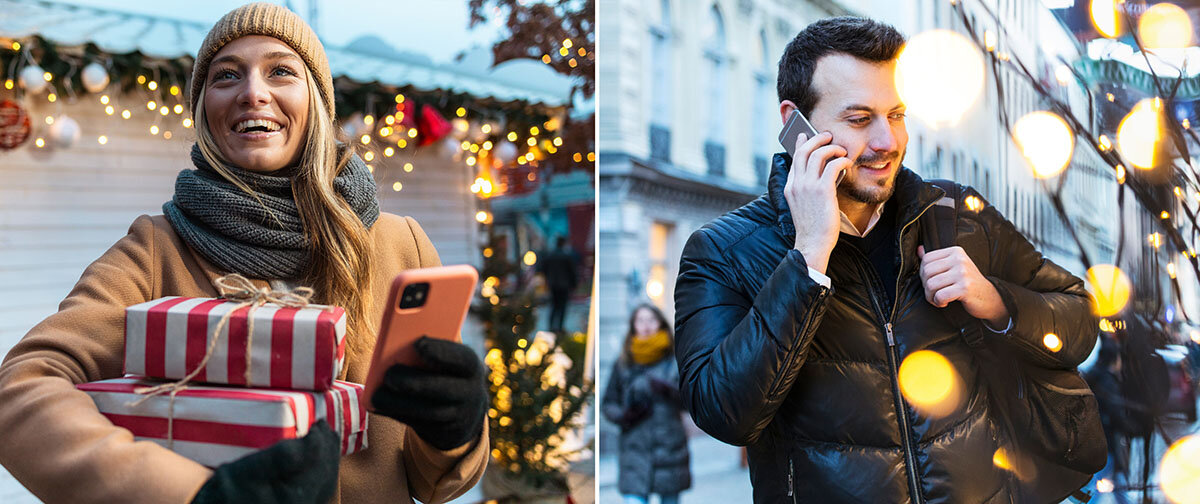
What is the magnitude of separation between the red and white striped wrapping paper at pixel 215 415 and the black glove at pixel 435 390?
91 millimetres

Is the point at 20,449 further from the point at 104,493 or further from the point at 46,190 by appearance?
the point at 46,190

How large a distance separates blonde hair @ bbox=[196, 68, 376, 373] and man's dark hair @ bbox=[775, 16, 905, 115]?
2.80 ft

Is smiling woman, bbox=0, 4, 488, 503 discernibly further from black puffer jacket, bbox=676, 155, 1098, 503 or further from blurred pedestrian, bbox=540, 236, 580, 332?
blurred pedestrian, bbox=540, 236, 580, 332

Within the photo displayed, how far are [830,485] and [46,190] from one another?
4232mm

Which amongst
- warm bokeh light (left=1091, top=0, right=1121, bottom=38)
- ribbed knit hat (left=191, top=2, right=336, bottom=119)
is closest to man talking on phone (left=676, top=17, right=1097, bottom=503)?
warm bokeh light (left=1091, top=0, right=1121, bottom=38)

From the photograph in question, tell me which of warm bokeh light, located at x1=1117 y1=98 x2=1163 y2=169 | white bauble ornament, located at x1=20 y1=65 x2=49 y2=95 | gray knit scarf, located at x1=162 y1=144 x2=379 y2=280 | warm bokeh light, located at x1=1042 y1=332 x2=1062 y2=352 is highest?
white bauble ornament, located at x1=20 y1=65 x2=49 y2=95

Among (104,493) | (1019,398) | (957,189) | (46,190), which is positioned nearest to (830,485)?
(1019,398)

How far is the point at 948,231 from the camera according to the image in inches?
63.7

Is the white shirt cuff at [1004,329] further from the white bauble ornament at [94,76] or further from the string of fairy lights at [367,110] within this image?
the white bauble ornament at [94,76]

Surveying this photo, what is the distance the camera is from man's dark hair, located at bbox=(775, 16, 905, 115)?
160cm

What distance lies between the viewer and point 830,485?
1563 millimetres

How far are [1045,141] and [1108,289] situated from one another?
11.5 inches

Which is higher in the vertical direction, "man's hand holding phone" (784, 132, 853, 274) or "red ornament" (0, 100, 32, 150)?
"red ornament" (0, 100, 32, 150)

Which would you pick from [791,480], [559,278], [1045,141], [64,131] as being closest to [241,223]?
[791,480]
